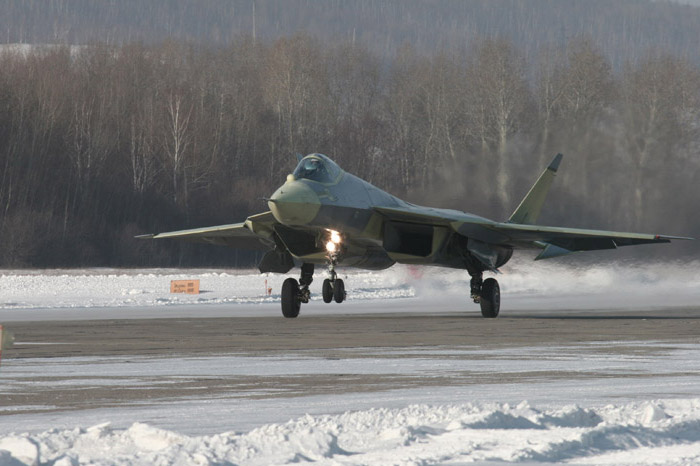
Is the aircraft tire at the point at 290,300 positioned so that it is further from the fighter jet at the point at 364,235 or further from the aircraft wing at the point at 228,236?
the aircraft wing at the point at 228,236

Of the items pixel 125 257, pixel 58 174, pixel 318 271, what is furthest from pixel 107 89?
pixel 318 271

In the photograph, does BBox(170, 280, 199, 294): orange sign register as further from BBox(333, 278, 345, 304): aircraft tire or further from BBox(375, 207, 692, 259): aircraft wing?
BBox(333, 278, 345, 304): aircraft tire

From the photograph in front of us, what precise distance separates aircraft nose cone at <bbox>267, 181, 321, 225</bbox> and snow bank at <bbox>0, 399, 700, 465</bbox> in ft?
38.2

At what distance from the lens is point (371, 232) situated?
20984 millimetres

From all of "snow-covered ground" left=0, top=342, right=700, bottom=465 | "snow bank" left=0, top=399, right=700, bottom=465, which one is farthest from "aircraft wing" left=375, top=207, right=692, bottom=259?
"snow bank" left=0, top=399, right=700, bottom=465

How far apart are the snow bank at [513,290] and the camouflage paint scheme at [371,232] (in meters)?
4.51

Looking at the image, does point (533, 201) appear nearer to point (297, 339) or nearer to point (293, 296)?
point (293, 296)

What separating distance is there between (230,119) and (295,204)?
5413 cm

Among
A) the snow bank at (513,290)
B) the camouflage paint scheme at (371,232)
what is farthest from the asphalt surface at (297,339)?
the snow bank at (513,290)

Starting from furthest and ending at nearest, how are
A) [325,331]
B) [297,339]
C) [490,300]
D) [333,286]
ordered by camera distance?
[490,300], [333,286], [325,331], [297,339]

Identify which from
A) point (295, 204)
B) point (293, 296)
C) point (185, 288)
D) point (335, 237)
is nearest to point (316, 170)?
point (295, 204)

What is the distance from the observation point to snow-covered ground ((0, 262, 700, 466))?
595 centimetres

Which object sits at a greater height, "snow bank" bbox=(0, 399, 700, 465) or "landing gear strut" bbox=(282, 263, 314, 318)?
"landing gear strut" bbox=(282, 263, 314, 318)

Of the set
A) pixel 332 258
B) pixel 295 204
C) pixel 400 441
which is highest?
pixel 295 204
